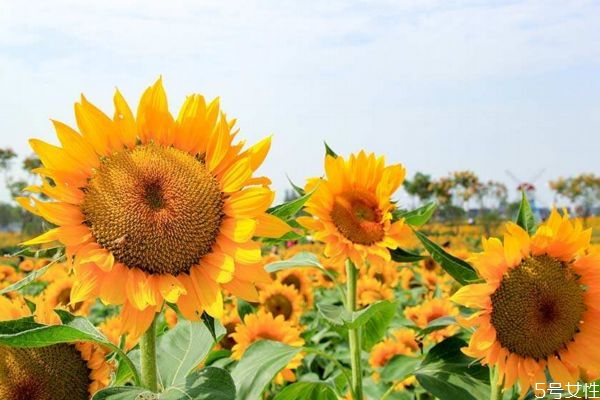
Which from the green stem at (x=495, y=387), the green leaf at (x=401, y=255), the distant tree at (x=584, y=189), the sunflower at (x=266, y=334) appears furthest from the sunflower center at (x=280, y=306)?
the distant tree at (x=584, y=189)

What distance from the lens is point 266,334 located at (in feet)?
9.48

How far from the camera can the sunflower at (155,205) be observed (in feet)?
4.15

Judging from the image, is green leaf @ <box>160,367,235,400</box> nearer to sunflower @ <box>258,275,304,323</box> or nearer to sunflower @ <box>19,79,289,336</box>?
sunflower @ <box>19,79,289,336</box>

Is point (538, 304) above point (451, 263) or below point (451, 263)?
below

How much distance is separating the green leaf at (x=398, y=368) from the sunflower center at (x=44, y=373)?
108 centimetres

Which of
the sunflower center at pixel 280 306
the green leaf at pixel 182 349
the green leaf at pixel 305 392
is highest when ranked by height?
the green leaf at pixel 182 349

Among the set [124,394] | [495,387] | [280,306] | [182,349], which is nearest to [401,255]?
[495,387]

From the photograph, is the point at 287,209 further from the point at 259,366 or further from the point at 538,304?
the point at 538,304

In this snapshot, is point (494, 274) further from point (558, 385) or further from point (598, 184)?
point (598, 184)

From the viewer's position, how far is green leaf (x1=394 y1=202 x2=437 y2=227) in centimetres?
207

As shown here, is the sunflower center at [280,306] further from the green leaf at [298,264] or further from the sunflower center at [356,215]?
the sunflower center at [356,215]

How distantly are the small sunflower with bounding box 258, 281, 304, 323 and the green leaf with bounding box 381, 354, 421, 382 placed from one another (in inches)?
48.7

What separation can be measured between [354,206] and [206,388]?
3.76ft

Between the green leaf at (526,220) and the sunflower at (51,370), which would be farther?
the green leaf at (526,220)
